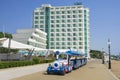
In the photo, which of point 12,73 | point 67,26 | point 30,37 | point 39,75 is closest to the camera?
point 12,73

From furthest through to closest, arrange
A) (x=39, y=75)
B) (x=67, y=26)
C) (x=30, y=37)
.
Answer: (x=67, y=26) → (x=30, y=37) → (x=39, y=75)

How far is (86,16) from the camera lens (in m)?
149

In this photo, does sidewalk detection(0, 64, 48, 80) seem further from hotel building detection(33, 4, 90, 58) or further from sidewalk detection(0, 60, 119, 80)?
hotel building detection(33, 4, 90, 58)

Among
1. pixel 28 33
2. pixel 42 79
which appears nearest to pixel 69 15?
pixel 28 33

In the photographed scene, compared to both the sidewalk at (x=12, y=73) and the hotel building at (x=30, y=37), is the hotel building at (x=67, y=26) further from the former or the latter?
the sidewalk at (x=12, y=73)

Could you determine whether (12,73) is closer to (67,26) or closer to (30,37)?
(30,37)

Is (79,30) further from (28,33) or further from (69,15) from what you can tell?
(28,33)

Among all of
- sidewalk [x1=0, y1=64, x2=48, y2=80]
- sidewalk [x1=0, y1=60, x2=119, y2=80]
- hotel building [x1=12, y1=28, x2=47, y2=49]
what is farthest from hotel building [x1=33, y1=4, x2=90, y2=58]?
sidewalk [x1=0, y1=64, x2=48, y2=80]

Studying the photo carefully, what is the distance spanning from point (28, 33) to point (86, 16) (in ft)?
141

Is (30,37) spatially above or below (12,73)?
above

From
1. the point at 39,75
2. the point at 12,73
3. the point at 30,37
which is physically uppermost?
the point at 30,37

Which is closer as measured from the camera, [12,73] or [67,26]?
[12,73]

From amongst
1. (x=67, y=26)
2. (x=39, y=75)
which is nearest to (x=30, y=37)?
(x=67, y=26)

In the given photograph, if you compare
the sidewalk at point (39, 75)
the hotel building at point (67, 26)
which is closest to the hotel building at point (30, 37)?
the hotel building at point (67, 26)
